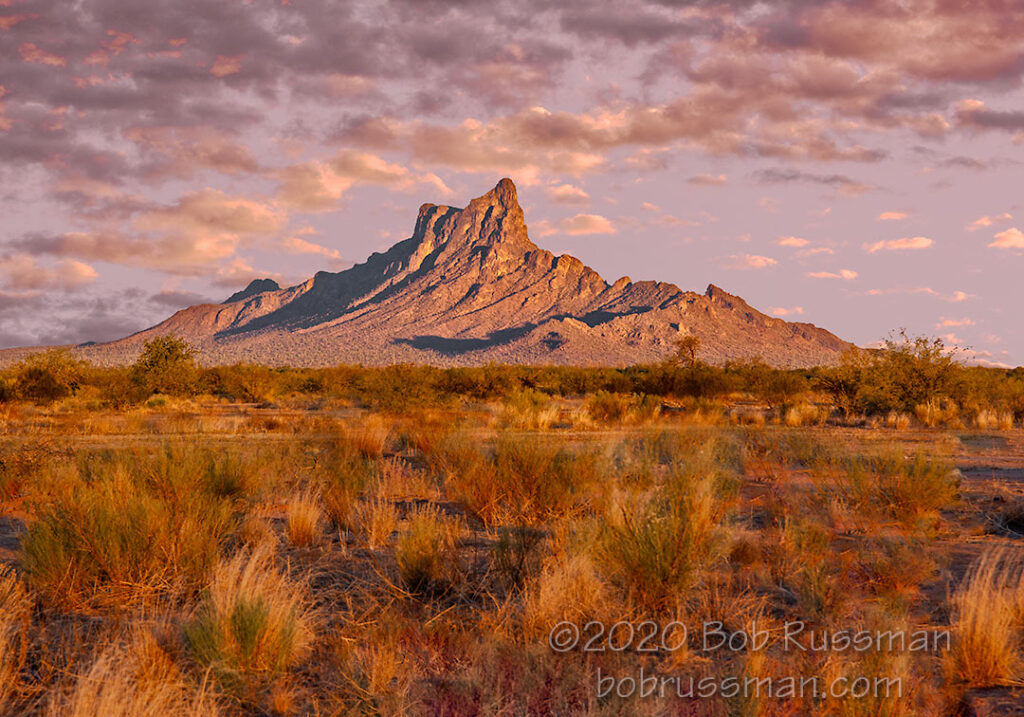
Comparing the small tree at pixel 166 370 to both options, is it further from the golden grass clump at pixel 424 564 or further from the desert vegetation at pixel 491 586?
the golden grass clump at pixel 424 564

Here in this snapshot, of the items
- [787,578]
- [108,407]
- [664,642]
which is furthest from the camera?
[108,407]

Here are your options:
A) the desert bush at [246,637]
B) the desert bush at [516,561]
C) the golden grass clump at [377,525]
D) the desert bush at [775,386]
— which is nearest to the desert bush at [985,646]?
the desert bush at [516,561]

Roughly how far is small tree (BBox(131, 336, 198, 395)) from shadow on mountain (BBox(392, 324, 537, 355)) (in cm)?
14154

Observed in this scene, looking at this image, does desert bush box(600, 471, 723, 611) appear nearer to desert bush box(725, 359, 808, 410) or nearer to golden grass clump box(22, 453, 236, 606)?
golden grass clump box(22, 453, 236, 606)

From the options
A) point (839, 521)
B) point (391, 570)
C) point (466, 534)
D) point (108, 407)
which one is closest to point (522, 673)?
point (391, 570)

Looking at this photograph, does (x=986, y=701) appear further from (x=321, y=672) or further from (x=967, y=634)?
(x=321, y=672)

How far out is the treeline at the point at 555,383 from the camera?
25.3 meters

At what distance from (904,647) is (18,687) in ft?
19.6

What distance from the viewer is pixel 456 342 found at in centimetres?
18950

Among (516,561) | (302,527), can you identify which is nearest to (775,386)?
(516,561)

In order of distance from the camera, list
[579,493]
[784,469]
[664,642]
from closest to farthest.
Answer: [664,642], [579,493], [784,469]

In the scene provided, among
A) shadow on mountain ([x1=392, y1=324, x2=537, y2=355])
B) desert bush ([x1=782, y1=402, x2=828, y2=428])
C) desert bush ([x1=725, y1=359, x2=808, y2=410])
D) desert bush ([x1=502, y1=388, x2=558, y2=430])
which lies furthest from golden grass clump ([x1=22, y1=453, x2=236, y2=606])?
shadow on mountain ([x1=392, y1=324, x2=537, y2=355])

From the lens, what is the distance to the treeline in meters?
25.3

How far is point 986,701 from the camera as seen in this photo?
4148mm
